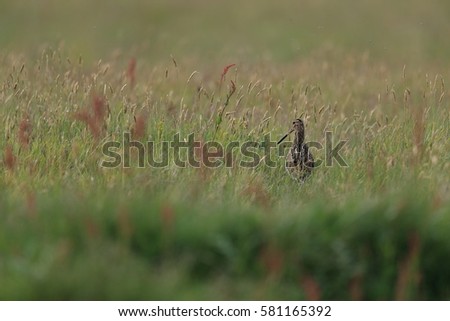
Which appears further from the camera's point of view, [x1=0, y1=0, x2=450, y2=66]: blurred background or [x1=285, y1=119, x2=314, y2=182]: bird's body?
[x1=0, y1=0, x2=450, y2=66]: blurred background

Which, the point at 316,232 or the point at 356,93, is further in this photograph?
the point at 356,93

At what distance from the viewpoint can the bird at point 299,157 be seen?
648 centimetres

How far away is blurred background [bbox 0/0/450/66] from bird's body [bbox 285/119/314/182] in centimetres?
797

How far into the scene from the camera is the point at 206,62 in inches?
568

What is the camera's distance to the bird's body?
255 inches

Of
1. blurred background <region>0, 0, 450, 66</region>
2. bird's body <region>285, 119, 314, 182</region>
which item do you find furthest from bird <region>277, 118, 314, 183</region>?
blurred background <region>0, 0, 450, 66</region>

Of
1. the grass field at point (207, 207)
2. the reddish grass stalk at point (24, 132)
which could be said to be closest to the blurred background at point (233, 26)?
the grass field at point (207, 207)

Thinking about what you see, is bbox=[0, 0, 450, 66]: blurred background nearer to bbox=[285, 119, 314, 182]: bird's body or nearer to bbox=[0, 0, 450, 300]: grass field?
bbox=[0, 0, 450, 300]: grass field

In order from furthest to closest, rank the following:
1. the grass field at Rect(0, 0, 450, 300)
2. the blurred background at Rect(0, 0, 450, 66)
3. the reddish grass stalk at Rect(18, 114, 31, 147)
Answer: the blurred background at Rect(0, 0, 450, 66)
the reddish grass stalk at Rect(18, 114, 31, 147)
the grass field at Rect(0, 0, 450, 300)

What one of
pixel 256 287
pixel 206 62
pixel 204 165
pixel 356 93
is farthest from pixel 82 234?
pixel 206 62

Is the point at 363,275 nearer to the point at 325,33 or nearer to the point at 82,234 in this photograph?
the point at 82,234

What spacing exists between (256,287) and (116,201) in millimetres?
936

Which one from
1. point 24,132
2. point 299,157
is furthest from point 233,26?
point 24,132
